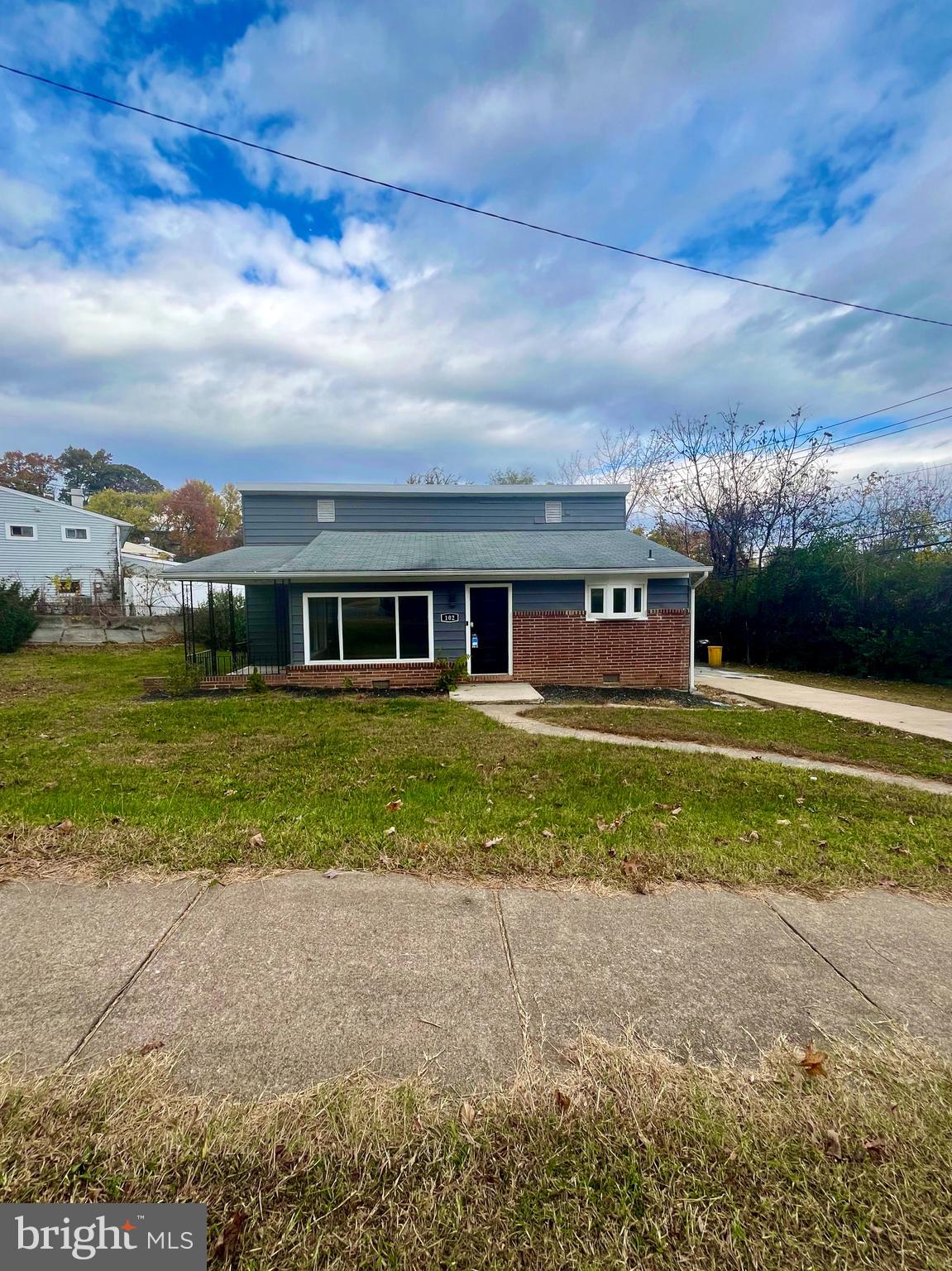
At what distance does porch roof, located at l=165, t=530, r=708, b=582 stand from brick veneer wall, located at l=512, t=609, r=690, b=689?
3.74 ft

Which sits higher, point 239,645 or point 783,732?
point 239,645

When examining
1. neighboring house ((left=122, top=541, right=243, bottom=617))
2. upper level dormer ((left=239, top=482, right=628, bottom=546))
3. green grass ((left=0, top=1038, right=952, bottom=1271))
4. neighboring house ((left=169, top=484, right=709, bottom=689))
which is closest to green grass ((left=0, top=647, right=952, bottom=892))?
green grass ((left=0, top=1038, right=952, bottom=1271))

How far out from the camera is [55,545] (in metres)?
25.7

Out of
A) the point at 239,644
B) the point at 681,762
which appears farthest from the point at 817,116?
the point at 239,644

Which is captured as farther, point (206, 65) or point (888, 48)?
point (888, 48)

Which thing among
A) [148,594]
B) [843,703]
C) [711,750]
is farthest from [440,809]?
[148,594]

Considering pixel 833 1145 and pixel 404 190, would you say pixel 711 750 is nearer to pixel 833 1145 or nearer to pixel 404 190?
pixel 833 1145

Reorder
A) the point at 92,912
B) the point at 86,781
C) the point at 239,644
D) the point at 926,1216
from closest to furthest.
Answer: the point at 926,1216 < the point at 92,912 < the point at 86,781 < the point at 239,644

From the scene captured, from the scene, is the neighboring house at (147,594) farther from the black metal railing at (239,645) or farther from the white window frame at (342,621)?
the white window frame at (342,621)

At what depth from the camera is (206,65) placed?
6496mm

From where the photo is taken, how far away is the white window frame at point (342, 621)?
11.7 metres

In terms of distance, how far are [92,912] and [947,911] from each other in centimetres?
467

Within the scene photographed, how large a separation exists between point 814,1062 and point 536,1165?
1087 millimetres

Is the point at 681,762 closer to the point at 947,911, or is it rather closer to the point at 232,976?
the point at 947,911
